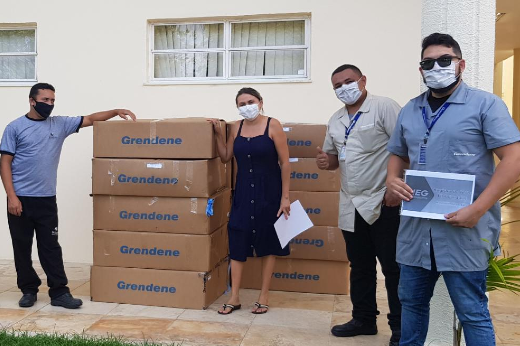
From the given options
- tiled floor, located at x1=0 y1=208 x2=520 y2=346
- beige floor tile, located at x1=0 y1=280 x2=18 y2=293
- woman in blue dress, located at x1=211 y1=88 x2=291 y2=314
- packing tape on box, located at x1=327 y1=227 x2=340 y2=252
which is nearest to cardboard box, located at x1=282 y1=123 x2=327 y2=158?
woman in blue dress, located at x1=211 y1=88 x2=291 y2=314

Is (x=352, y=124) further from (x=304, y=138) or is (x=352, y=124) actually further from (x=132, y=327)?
(x=132, y=327)

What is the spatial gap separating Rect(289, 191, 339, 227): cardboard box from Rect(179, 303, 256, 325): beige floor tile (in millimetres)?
1021

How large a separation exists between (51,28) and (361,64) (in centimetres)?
327

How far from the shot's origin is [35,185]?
166 inches

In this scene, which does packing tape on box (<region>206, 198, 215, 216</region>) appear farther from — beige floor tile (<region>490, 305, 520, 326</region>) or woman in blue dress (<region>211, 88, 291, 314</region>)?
beige floor tile (<region>490, 305, 520, 326</region>)

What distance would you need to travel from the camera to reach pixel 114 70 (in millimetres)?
5621

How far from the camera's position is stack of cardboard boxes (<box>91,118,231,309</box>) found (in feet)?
14.0

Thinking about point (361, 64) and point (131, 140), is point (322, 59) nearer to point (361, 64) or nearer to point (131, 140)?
point (361, 64)

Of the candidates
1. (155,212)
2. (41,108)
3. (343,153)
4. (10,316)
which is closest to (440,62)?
(343,153)

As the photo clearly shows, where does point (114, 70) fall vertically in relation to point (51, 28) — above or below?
below

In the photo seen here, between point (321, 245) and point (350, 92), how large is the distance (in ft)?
5.63

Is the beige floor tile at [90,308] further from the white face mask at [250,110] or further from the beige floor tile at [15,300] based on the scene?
the white face mask at [250,110]

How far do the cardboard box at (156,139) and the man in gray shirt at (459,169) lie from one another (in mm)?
1988

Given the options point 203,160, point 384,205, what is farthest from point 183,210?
point 384,205
